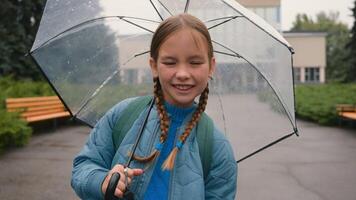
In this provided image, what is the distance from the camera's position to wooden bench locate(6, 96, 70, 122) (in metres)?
11.9

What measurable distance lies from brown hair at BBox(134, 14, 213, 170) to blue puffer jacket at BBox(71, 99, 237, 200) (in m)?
0.03

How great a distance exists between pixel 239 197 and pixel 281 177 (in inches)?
60.8

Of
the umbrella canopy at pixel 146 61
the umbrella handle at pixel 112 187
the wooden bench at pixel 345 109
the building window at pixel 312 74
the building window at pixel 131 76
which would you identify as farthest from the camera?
the building window at pixel 312 74

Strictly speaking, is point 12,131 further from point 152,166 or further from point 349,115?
point 349,115

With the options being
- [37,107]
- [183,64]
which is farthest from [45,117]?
[183,64]

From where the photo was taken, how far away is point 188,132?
196cm

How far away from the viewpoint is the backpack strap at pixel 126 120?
79.4 inches

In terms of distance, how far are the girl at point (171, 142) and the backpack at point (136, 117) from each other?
2 cm

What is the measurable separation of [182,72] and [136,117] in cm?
30

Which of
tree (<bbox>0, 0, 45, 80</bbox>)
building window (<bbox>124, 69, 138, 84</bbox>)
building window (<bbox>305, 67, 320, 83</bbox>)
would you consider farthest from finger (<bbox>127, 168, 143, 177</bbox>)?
building window (<bbox>305, 67, 320, 83</bbox>)

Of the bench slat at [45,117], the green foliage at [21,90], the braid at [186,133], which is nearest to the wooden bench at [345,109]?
the bench slat at [45,117]

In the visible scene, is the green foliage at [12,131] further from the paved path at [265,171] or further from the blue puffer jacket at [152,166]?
the blue puffer jacket at [152,166]

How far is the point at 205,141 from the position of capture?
1970 mm

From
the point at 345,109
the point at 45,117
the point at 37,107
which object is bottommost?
the point at 345,109
